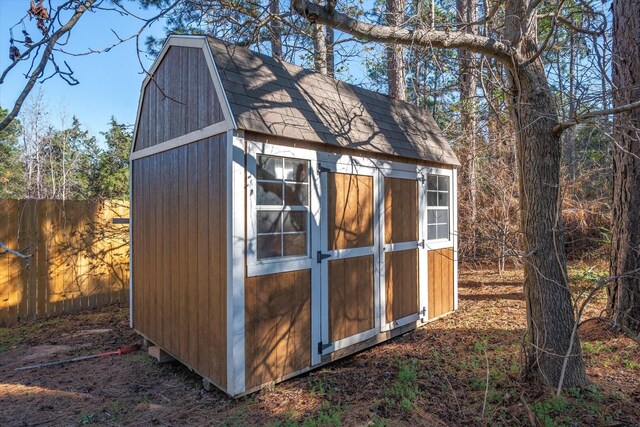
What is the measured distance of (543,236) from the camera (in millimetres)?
3146

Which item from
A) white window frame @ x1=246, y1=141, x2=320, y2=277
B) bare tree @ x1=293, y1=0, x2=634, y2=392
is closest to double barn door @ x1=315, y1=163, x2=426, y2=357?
white window frame @ x1=246, y1=141, x2=320, y2=277

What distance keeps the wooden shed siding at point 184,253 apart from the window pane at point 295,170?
0.63m

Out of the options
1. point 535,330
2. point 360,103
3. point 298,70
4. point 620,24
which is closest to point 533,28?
point 620,24

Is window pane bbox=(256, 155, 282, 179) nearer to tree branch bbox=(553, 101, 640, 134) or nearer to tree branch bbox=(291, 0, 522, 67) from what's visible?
tree branch bbox=(291, 0, 522, 67)

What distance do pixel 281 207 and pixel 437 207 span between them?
9.81 feet

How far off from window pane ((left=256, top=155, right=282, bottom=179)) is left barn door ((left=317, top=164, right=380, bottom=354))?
1.77 feet

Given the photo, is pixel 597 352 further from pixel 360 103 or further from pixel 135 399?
pixel 135 399

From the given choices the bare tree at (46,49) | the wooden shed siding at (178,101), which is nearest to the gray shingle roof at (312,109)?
the wooden shed siding at (178,101)

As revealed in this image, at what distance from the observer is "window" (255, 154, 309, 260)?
11.1 ft

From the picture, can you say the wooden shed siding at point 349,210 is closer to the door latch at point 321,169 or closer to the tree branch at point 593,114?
the door latch at point 321,169

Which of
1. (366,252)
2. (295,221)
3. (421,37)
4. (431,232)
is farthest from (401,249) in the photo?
(421,37)

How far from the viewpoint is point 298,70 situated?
176 inches

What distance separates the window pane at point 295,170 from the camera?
362cm

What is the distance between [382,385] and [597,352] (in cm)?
234
